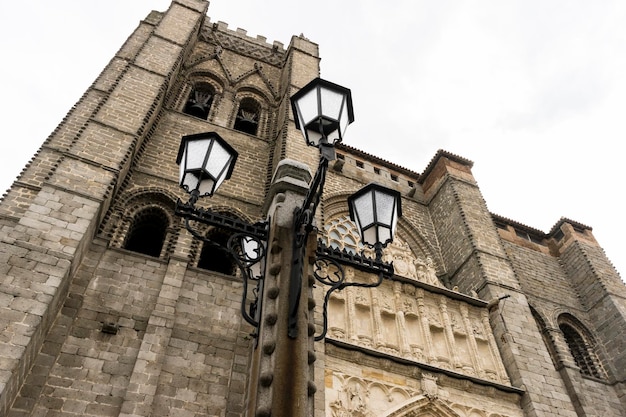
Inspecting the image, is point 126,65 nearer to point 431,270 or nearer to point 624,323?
point 431,270

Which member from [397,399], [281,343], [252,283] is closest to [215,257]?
[252,283]

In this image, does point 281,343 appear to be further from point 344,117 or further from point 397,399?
point 397,399

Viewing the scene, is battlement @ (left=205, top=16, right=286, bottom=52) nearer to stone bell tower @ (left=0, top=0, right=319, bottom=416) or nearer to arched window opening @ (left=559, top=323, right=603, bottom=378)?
stone bell tower @ (left=0, top=0, right=319, bottom=416)

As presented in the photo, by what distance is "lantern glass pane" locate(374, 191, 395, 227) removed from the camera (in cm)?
440

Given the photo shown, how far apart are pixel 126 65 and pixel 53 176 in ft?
15.2

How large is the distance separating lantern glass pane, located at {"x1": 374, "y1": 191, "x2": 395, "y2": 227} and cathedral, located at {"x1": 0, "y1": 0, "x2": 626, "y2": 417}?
76mm

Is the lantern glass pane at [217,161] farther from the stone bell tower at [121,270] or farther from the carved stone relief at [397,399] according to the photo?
the carved stone relief at [397,399]

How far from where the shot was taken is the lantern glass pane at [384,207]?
4.40 m

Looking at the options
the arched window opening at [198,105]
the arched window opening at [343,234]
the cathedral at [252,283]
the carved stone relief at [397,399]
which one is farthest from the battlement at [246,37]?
the carved stone relief at [397,399]

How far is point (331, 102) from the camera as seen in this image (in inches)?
163

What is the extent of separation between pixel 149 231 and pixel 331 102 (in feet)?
21.4

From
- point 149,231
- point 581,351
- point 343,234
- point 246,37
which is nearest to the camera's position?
point 149,231

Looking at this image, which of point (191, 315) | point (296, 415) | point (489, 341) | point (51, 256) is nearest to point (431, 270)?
point (489, 341)

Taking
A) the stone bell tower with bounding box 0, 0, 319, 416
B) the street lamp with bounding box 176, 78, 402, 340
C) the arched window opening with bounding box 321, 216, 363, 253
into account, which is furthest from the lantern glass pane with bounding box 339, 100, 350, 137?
the arched window opening with bounding box 321, 216, 363, 253
